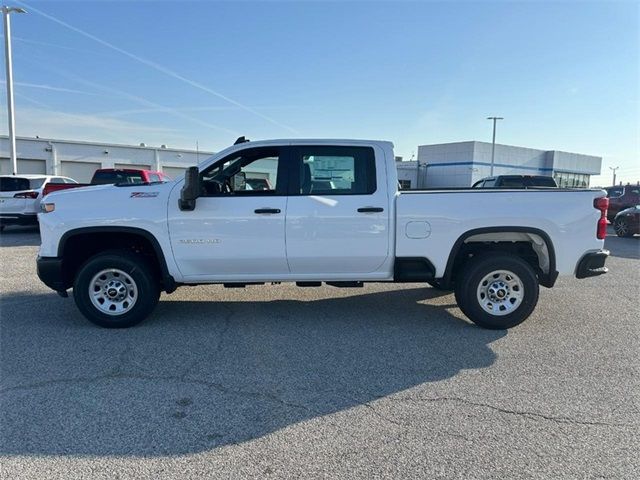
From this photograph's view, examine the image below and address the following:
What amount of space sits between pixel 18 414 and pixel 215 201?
2628 mm

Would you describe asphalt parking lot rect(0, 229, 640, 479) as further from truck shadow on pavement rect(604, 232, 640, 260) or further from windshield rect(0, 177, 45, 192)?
windshield rect(0, 177, 45, 192)

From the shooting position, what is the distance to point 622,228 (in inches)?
603

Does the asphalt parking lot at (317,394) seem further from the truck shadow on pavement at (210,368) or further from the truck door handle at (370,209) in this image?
the truck door handle at (370,209)

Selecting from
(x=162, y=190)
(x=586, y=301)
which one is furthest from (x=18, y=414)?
(x=586, y=301)

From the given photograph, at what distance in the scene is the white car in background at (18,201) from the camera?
42.5 feet

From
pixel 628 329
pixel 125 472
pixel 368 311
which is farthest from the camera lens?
pixel 368 311

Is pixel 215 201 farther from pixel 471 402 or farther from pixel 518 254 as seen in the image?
pixel 518 254

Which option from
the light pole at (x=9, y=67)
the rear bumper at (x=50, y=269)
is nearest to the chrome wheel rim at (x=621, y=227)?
the rear bumper at (x=50, y=269)

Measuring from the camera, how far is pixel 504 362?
4.20 m

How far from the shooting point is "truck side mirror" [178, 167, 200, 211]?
182 inches

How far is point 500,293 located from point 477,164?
4950 centimetres

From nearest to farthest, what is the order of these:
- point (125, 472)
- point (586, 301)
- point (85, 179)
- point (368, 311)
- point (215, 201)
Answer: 1. point (125, 472)
2. point (215, 201)
3. point (368, 311)
4. point (586, 301)
5. point (85, 179)

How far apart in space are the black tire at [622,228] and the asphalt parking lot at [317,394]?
11.3 m

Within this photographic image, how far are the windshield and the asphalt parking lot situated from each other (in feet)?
30.1
